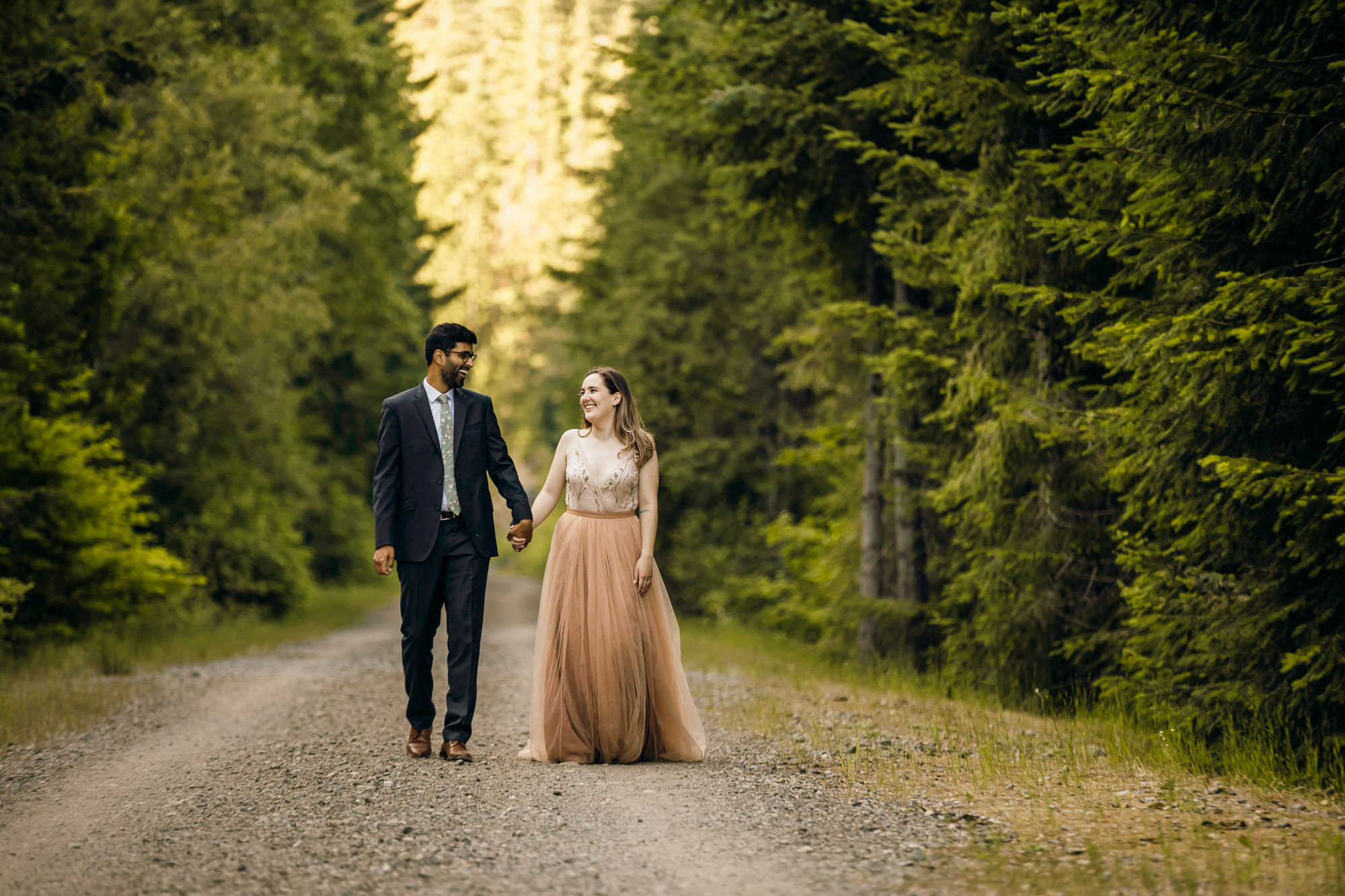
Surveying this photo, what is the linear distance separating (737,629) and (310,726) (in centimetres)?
1170

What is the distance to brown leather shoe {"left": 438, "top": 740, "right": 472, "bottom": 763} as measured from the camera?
667cm

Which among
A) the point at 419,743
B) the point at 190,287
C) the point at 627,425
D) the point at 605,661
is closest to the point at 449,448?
the point at 627,425

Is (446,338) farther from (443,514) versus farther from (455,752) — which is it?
(455,752)

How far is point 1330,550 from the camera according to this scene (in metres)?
6.23

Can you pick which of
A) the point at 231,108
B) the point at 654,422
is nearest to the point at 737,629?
the point at 654,422

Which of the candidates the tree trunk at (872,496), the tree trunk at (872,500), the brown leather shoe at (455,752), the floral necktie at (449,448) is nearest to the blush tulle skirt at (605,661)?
the brown leather shoe at (455,752)

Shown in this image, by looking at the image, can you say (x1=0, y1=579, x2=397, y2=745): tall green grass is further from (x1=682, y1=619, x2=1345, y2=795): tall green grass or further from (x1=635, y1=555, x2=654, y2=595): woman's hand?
(x1=682, y1=619, x2=1345, y2=795): tall green grass

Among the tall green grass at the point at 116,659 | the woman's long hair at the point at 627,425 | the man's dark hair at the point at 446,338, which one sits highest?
the man's dark hair at the point at 446,338

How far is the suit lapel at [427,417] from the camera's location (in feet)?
21.8

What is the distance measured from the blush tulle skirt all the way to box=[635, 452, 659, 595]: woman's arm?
0.06 m

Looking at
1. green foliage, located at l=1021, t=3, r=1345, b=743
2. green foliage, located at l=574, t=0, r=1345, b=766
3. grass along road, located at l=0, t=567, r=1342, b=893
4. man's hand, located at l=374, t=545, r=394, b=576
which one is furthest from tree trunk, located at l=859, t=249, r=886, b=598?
man's hand, located at l=374, t=545, r=394, b=576

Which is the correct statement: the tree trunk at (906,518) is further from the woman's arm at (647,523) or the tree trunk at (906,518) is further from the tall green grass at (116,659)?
the tall green grass at (116,659)

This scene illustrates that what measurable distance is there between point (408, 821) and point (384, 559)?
1666mm

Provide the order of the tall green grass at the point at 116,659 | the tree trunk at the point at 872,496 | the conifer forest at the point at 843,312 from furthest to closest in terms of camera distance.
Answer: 1. the tree trunk at the point at 872,496
2. the tall green grass at the point at 116,659
3. the conifer forest at the point at 843,312
